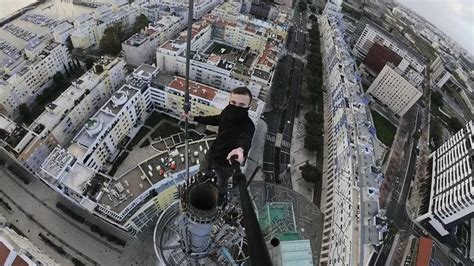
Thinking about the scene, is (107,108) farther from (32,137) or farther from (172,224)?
(172,224)

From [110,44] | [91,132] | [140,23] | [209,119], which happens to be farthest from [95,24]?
[209,119]

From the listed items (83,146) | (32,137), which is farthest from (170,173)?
(32,137)

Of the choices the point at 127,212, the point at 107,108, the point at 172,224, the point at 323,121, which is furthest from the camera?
the point at 323,121

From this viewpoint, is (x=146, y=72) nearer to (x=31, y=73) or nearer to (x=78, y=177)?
(x=31, y=73)

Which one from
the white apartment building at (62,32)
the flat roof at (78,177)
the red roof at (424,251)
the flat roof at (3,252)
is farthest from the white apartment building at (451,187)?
the white apartment building at (62,32)

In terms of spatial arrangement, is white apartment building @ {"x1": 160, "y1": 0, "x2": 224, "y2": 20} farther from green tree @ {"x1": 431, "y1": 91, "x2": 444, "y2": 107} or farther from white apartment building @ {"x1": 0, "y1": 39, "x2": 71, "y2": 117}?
green tree @ {"x1": 431, "y1": 91, "x2": 444, "y2": 107}

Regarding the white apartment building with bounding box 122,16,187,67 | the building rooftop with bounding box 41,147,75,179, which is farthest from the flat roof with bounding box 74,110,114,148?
the white apartment building with bounding box 122,16,187,67
